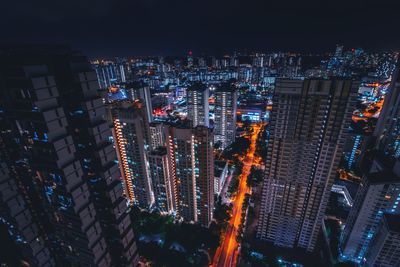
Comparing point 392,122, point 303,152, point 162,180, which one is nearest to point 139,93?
point 162,180

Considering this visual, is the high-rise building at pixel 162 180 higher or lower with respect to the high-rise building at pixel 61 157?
lower

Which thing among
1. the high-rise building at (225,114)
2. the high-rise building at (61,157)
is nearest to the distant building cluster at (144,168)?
the high-rise building at (61,157)

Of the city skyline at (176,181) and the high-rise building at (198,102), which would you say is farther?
the high-rise building at (198,102)

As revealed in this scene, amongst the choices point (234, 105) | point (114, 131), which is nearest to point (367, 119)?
point (234, 105)

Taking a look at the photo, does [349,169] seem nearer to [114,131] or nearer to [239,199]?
[239,199]

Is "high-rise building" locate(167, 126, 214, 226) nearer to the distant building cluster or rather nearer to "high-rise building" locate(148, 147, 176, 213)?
the distant building cluster

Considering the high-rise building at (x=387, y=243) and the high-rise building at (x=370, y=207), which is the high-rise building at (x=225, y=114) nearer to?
the high-rise building at (x=370, y=207)

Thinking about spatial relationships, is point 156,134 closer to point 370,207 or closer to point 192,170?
point 192,170
